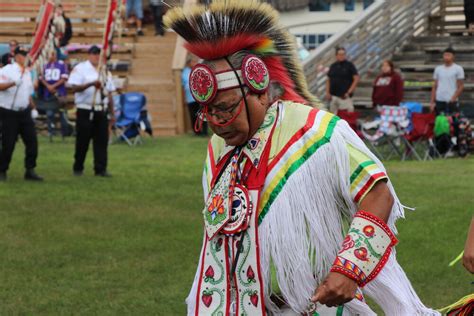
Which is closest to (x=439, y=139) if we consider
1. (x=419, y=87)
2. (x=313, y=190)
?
(x=419, y=87)

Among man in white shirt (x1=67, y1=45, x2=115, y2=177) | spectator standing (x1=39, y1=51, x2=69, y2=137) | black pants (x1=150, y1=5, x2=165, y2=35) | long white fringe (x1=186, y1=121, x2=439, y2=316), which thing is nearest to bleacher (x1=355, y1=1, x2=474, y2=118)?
black pants (x1=150, y1=5, x2=165, y2=35)

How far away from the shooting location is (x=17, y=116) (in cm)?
1360

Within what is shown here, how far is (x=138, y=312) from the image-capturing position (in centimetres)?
666

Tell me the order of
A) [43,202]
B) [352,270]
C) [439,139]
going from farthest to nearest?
[439,139], [43,202], [352,270]

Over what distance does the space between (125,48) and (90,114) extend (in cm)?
1263

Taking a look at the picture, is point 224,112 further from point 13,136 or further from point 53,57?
point 53,57

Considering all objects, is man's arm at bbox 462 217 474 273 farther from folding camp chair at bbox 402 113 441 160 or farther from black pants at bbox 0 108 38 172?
folding camp chair at bbox 402 113 441 160

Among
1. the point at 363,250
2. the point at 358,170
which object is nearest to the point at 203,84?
the point at 358,170

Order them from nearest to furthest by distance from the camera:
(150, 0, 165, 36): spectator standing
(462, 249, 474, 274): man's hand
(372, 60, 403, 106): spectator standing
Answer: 1. (462, 249, 474, 274): man's hand
2. (150, 0, 165, 36): spectator standing
3. (372, 60, 403, 106): spectator standing

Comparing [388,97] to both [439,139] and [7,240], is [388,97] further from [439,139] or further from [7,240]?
[7,240]

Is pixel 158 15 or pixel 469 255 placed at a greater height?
pixel 158 15

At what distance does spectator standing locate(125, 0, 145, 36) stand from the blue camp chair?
24.3 ft

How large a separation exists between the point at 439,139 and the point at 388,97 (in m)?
1.30

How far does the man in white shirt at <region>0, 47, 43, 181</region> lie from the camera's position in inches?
527
